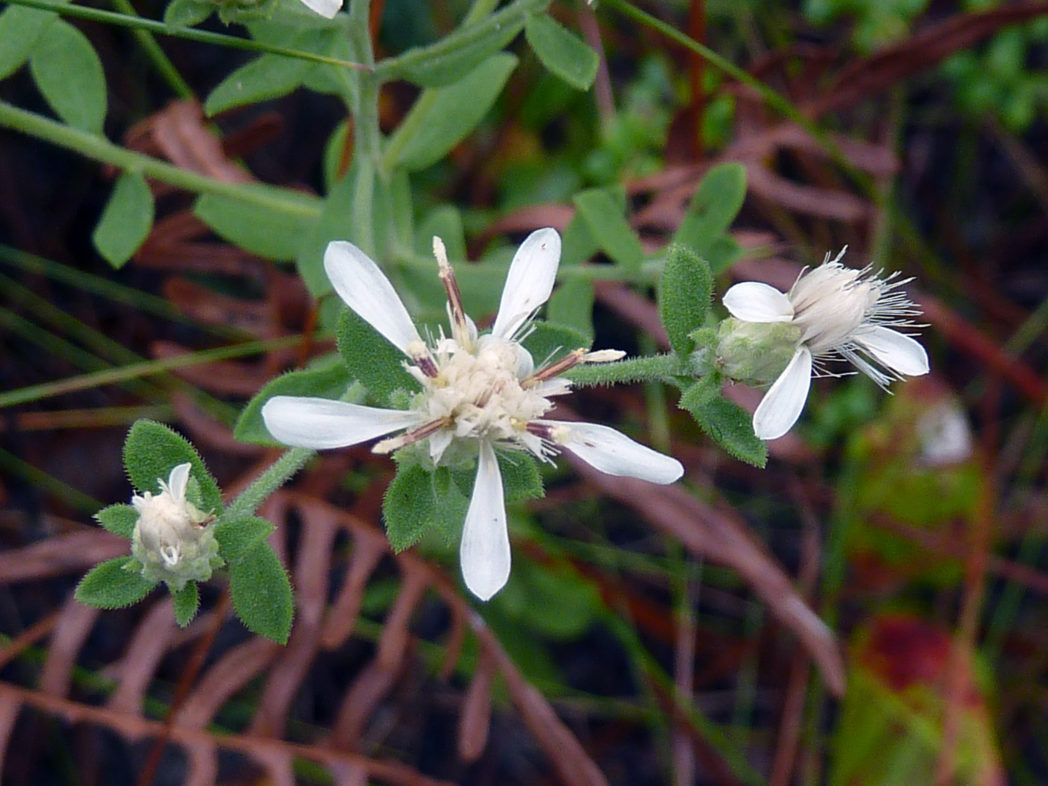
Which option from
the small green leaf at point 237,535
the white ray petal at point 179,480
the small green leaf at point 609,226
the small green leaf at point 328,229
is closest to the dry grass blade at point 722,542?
the small green leaf at point 609,226

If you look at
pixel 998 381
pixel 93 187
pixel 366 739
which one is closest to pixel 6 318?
pixel 93 187

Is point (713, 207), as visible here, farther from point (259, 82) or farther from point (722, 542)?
point (722, 542)

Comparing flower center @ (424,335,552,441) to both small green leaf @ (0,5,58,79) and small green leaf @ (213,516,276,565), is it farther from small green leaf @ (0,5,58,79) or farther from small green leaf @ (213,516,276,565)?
small green leaf @ (0,5,58,79)

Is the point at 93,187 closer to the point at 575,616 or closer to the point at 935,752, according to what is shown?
the point at 575,616

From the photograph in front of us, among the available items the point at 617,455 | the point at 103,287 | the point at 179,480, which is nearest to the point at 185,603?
the point at 179,480

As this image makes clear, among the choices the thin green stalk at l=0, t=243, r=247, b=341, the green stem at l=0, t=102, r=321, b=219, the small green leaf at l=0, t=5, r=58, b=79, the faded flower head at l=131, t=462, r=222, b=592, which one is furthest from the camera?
the thin green stalk at l=0, t=243, r=247, b=341

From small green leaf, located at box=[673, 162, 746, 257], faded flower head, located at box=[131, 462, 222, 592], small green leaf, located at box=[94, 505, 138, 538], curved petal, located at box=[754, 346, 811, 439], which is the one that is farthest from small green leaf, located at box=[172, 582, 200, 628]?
small green leaf, located at box=[673, 162, 746, 257]

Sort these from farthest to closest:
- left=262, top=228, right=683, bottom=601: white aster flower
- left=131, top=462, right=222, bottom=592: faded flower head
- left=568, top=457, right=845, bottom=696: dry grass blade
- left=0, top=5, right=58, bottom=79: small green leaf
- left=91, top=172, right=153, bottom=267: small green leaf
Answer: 1. left=568, top=457, right=845, bottom=696: dry grass blade
2. left=91, top=172, right=153, bottom=267: small green leaf
3. left=0, top=5, right=58, bottom=79: small green leaf
4. left=262, top=228, right=683, bottom=601: white aster flower
5. left=131, top=462, right=222, bottom=592: faded flower head
